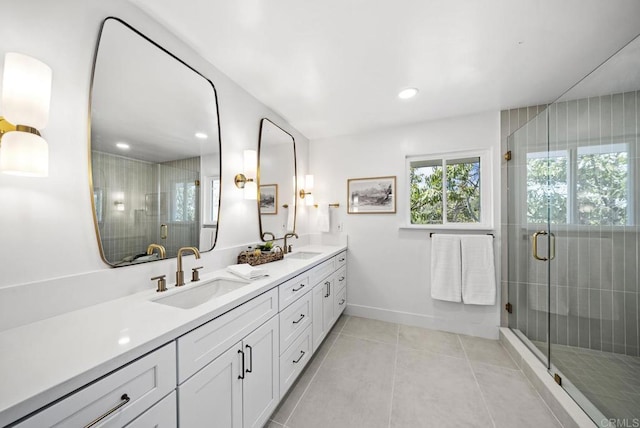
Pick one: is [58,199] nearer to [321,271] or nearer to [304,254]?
[321,271]

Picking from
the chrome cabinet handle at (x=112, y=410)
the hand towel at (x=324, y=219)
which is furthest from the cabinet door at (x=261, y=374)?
the hand towel at (x=324, y=219)

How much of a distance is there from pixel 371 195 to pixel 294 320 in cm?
178

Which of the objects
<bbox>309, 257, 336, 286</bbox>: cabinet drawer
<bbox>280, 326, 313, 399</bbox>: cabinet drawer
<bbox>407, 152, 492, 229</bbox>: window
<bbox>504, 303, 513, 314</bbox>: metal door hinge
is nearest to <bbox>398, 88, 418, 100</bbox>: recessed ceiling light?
<bbox>407, 152, 492, 229</bbox>: window

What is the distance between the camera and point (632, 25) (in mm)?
1322

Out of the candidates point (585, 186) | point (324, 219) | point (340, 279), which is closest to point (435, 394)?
point (340, 279)

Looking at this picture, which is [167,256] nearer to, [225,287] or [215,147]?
[225,287]

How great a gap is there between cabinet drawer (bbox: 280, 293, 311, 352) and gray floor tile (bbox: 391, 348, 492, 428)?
31.0 inches

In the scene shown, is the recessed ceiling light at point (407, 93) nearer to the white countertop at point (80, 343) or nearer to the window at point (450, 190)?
the window at point (450, 190)

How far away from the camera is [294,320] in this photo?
1.63 meters

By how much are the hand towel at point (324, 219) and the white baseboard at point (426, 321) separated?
1018 mm

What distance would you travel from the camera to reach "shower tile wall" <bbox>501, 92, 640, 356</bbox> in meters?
1.31

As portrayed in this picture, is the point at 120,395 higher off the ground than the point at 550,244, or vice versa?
the point at 550,244

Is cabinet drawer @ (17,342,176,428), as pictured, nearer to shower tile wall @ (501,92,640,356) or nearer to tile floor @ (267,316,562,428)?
tile floor @ (267,316,562,428)

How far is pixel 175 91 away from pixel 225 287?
127cm
